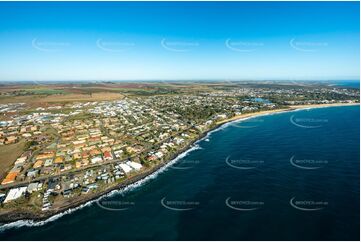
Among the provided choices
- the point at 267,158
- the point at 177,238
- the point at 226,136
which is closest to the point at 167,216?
the point at 177,238

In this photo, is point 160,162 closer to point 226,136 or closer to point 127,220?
point 127,220

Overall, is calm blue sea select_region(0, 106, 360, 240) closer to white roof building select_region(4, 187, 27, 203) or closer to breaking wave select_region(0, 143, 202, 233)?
breaking wave select_region(0, 143, 202, 233)

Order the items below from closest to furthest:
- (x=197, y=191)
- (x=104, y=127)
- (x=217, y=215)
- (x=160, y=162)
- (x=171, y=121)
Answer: (x=217, y=215) → (x=197, y=191) → (x=160, y=162) → (x=104, y=127) → (x=171, y=121)

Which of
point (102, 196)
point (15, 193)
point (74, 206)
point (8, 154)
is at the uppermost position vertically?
point (8, 154)

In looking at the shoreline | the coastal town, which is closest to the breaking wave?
the shoreline

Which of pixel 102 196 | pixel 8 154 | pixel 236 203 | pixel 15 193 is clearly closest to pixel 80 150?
pixel 8 154

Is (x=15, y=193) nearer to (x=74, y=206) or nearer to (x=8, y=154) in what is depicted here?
(x=74, y=206)
